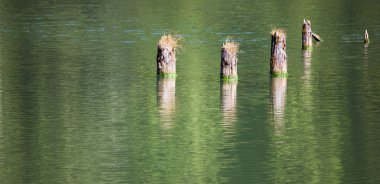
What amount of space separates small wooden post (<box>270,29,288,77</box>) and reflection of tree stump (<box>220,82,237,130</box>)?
2.78 meters

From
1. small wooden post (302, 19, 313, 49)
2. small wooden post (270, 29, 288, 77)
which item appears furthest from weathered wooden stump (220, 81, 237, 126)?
small wooden post (302, 19, 313, 49)

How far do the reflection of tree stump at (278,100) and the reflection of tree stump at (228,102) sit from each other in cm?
177

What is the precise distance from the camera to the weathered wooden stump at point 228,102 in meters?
52.8

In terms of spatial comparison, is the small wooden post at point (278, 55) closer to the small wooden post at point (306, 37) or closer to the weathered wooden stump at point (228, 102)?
the weathered wooden stump at point (228, 102)

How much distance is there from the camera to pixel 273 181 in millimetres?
40469

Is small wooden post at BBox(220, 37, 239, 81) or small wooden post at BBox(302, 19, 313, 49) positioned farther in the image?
small wooden post at BBox(302, 19, 313, 49)

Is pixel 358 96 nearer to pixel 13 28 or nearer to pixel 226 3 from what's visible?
pixel 13 28

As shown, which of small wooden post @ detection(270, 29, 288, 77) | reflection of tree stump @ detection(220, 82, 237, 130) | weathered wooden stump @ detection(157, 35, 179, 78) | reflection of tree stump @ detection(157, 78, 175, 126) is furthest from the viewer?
small wooden post @ detection(270, 29, 288, 77)

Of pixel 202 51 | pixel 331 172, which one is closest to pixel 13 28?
pixel 202 51

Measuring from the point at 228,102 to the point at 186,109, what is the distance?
10.6 feet

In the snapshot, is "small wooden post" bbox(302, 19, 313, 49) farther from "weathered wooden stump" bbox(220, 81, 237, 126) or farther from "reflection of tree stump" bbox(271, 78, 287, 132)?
"weathered wooden stump" bbox(220, 81, 237, 126)

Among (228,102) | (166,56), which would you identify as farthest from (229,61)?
(228,102)

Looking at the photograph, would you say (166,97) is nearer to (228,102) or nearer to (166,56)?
(228,102)

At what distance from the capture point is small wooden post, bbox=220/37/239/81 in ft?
207
